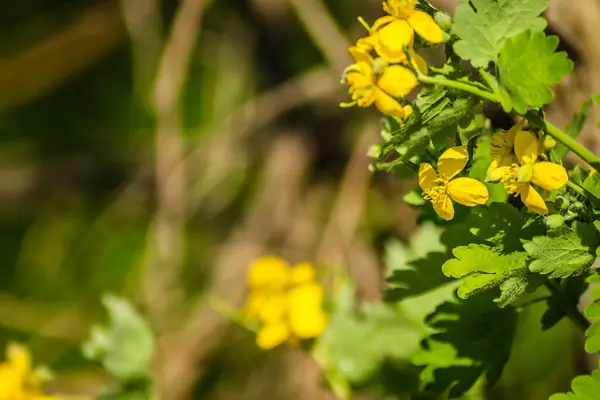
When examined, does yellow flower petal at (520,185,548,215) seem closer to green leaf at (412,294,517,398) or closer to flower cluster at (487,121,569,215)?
flower cluster at (487,121,569,215)

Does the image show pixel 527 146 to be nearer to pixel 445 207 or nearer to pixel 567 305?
pixel 445 207

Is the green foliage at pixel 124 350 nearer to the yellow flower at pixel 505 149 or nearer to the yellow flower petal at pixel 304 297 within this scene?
the yellow flower petal at pixel 304 297

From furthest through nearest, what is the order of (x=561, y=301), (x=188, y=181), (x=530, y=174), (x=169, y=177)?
(x=188, y=181) < (x=169, y=177) < (x=561, y=301) < (x=530, y=174)

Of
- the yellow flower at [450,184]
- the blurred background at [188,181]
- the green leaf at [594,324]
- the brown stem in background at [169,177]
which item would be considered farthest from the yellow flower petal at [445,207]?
the brown stem in background at [169,177]

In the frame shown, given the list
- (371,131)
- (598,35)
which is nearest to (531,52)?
(598,35)

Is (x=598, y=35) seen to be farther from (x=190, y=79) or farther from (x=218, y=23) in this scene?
(x=190, y=79)

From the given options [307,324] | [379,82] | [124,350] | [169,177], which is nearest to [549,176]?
[379,82]

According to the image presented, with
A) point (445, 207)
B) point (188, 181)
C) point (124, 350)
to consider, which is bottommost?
point (188, 181)

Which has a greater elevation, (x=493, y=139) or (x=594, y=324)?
(x=493, y=139)
